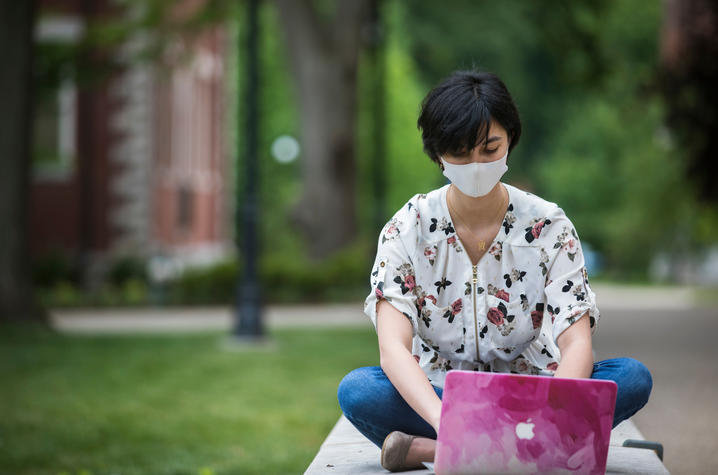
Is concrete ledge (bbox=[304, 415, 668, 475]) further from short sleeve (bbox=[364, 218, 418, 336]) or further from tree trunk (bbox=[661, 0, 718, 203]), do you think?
tree trunk (bbox=[661, 0, 718, 203])

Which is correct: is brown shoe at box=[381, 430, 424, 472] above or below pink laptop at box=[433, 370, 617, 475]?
below

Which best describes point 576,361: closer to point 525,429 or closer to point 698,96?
point 525,429

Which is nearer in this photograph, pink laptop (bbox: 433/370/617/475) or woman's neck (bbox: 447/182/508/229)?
pink laptop (bbox: 433/370/617/475)

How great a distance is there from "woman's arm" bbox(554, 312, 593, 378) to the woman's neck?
0.40 m

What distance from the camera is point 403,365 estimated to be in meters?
3.32

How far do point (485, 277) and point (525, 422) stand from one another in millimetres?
609

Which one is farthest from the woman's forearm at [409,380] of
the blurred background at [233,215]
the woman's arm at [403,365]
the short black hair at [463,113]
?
the blurred background at [233,215]

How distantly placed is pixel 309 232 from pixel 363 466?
17.8m

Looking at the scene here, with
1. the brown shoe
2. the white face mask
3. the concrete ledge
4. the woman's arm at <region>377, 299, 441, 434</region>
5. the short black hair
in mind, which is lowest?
the concrete ledge

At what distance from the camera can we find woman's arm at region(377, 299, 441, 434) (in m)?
3.25

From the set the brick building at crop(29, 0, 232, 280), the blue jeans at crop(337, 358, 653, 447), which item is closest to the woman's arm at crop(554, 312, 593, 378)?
the blue jeans at crop(337, 358, 653, 447)

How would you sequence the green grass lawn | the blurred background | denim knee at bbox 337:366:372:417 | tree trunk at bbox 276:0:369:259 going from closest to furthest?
denim knee at bbox 337:366:372:417 → the green grass lawn → the blurred background → tree trunk at bbox 276:0:369:259

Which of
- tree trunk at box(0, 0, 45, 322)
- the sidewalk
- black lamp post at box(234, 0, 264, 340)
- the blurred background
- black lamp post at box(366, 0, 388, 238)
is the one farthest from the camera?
black lamp post at box(366, 0, 388, 238)

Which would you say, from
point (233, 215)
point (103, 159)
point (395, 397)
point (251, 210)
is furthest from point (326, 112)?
point (395, 397)
